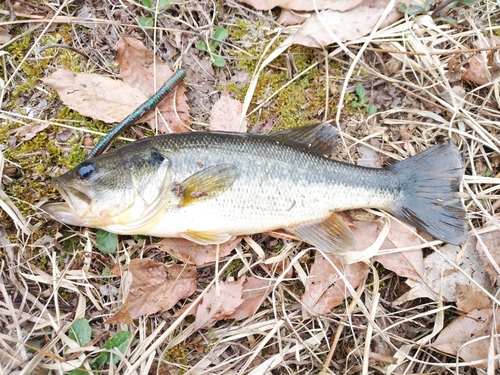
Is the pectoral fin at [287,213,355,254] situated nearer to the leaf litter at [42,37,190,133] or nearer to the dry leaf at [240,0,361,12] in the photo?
the leaf litter at [42,37,190,133]

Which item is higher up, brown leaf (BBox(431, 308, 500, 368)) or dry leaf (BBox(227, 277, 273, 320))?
dry leaf (BBox(227, 277, 273, 320))

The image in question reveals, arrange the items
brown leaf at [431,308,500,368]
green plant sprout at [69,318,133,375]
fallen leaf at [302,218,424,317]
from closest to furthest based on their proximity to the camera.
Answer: green plant sprout at [69,318,133,375]
brown leaf at [431,308,500,368]
fallen leaf at [302,218,424,317]

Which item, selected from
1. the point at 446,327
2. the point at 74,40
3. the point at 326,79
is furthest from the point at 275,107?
the point at 446,327

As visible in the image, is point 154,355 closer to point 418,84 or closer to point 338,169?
point 338,169

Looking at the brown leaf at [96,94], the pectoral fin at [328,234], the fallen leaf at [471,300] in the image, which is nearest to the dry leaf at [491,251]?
the fallen leaf at [471,300]

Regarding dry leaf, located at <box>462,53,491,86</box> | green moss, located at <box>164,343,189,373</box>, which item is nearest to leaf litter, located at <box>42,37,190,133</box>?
green moss, located at <box>164,343,189,373</box>

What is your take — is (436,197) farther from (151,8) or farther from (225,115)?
(151,8)
